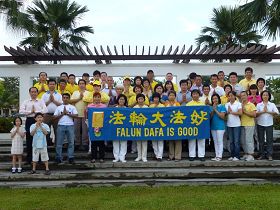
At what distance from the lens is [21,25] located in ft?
44.3

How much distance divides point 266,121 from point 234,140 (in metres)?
0.82

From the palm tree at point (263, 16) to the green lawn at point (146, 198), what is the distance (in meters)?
5.88

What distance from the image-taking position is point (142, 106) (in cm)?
866

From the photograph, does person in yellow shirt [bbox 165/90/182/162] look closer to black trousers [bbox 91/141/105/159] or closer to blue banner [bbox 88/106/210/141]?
blue banner [bbox 88/106/210/141]

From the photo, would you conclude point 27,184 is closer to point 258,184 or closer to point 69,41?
point 258,184

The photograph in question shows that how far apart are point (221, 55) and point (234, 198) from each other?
6.53 metres

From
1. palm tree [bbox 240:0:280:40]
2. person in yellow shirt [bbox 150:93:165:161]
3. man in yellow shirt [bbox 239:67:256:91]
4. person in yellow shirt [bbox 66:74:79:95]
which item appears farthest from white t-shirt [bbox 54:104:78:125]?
palm tree [bbox 240:0:280:40]

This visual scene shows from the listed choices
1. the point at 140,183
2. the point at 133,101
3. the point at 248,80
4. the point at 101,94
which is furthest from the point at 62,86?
the point at 248,80

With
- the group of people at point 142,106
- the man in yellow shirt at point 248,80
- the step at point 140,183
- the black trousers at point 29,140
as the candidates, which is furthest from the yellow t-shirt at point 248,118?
the black trousers at point 29,140

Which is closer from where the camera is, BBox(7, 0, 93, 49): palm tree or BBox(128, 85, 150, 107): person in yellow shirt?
BBox(128, 85, 150, 107): person in yellow shirt

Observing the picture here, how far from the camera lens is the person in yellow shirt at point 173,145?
337 inches

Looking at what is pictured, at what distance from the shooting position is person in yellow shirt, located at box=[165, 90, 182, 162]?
8.55 meters

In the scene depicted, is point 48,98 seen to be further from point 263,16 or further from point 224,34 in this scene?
point 224,34

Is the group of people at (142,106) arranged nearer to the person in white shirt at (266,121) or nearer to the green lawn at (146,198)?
the person in white shirt at (266,121)
